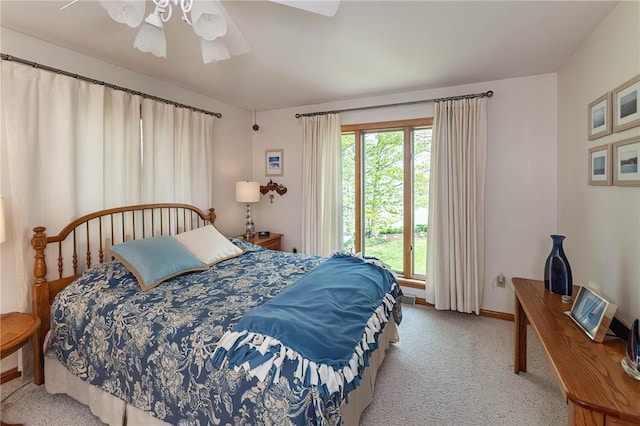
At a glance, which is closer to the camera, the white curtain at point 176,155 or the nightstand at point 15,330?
the nightstand at point 15,330

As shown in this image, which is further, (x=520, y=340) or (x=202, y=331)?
(x=520, y=340)

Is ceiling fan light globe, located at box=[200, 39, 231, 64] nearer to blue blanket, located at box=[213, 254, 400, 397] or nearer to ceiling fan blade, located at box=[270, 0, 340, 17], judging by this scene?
ceiling fan blade, located at box=[270, 0, 340, 17]

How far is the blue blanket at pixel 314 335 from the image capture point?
1.19 m

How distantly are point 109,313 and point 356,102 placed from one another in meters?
3.26

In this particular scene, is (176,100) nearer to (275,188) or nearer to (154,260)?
(275,188)

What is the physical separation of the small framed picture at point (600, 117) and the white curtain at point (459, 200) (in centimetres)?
98

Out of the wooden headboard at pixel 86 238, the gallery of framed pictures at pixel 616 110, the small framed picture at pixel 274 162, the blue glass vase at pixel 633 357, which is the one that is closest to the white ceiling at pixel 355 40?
the gallery of framed pictures at pixel 616 110

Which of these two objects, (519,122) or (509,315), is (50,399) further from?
(519,122)

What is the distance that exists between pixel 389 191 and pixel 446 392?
2250mm

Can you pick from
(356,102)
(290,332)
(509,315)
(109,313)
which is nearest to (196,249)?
(109,313)

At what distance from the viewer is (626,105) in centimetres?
167

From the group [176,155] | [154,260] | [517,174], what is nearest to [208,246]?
[154,260]

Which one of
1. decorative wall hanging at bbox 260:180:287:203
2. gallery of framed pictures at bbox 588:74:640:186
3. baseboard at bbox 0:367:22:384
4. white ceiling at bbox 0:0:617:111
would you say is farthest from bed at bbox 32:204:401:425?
decorative wall hanging at bbox 260:180:287:203

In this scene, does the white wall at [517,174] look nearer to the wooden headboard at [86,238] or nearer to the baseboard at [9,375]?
the wooden headboard at [86,238]
